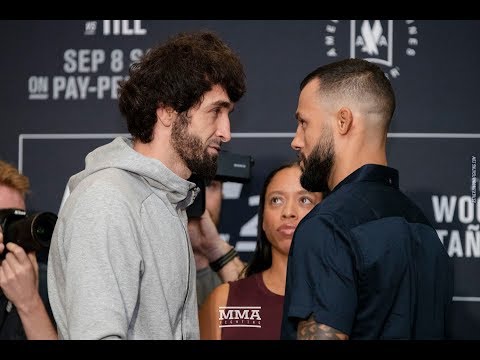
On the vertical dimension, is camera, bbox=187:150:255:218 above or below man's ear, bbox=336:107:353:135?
below

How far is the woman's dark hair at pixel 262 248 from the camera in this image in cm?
256

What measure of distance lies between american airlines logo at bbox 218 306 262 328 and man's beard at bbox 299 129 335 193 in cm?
67

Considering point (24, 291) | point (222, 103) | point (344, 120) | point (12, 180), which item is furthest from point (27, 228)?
point (344, 120)

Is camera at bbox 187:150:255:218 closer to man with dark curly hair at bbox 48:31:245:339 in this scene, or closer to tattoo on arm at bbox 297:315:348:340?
man with dark curly hair at bbox 48:31:245:339

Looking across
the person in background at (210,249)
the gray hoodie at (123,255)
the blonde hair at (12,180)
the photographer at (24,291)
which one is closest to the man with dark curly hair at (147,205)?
the gray hoodie at (123,255)

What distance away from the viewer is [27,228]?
2.12m

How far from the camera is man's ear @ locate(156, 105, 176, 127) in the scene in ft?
6.06

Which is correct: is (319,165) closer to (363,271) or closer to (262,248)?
(363,271)

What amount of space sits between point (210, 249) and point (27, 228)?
0.78 m

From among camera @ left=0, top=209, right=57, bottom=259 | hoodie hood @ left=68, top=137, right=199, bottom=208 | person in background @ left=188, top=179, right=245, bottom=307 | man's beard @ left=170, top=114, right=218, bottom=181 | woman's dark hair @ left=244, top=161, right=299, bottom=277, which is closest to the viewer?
hoodie hood @ left=68, top=137, right=199, bottom=208

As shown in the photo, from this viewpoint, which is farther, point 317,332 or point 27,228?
point 27,228

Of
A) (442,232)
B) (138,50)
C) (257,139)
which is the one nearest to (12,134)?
(138,50)

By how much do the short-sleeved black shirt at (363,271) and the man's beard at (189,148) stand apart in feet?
1.05

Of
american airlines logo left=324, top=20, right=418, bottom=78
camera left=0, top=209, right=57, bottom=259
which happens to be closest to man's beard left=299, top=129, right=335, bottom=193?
camera left=0, top=209, right=57, bottom=259
